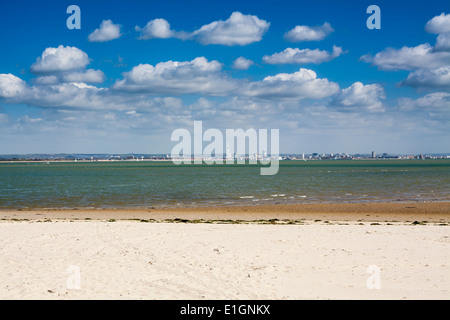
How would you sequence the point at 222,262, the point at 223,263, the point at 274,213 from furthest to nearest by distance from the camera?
the point at 274,213, the point at 222,262, the point at 223,263

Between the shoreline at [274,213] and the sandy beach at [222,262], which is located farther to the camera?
the shoreline at [274,213]

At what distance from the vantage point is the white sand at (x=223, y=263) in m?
10.6

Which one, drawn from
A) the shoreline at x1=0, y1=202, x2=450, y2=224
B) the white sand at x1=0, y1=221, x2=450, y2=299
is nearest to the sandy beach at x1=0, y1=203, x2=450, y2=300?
the white sand at x1=0, y1=221, x2=450, y2=299

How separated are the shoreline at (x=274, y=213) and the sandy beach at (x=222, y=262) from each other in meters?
7.28

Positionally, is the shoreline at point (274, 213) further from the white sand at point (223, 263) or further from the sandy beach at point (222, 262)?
the white sand at point (223, 263)

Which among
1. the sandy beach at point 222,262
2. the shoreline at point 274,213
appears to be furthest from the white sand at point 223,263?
the shoreline at point 274,213

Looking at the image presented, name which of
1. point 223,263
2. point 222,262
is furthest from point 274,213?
point 223,263

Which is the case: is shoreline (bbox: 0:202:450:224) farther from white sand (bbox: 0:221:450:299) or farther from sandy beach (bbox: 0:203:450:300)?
white sand (bbox: 0:221:450:299)

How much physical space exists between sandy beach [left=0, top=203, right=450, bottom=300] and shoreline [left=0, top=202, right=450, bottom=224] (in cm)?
728

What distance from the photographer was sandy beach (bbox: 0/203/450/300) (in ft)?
34.8

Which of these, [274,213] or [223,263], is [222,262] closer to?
[223,263]

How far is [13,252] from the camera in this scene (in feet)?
49.9

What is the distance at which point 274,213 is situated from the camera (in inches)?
1272

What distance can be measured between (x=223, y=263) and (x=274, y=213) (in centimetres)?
1929
